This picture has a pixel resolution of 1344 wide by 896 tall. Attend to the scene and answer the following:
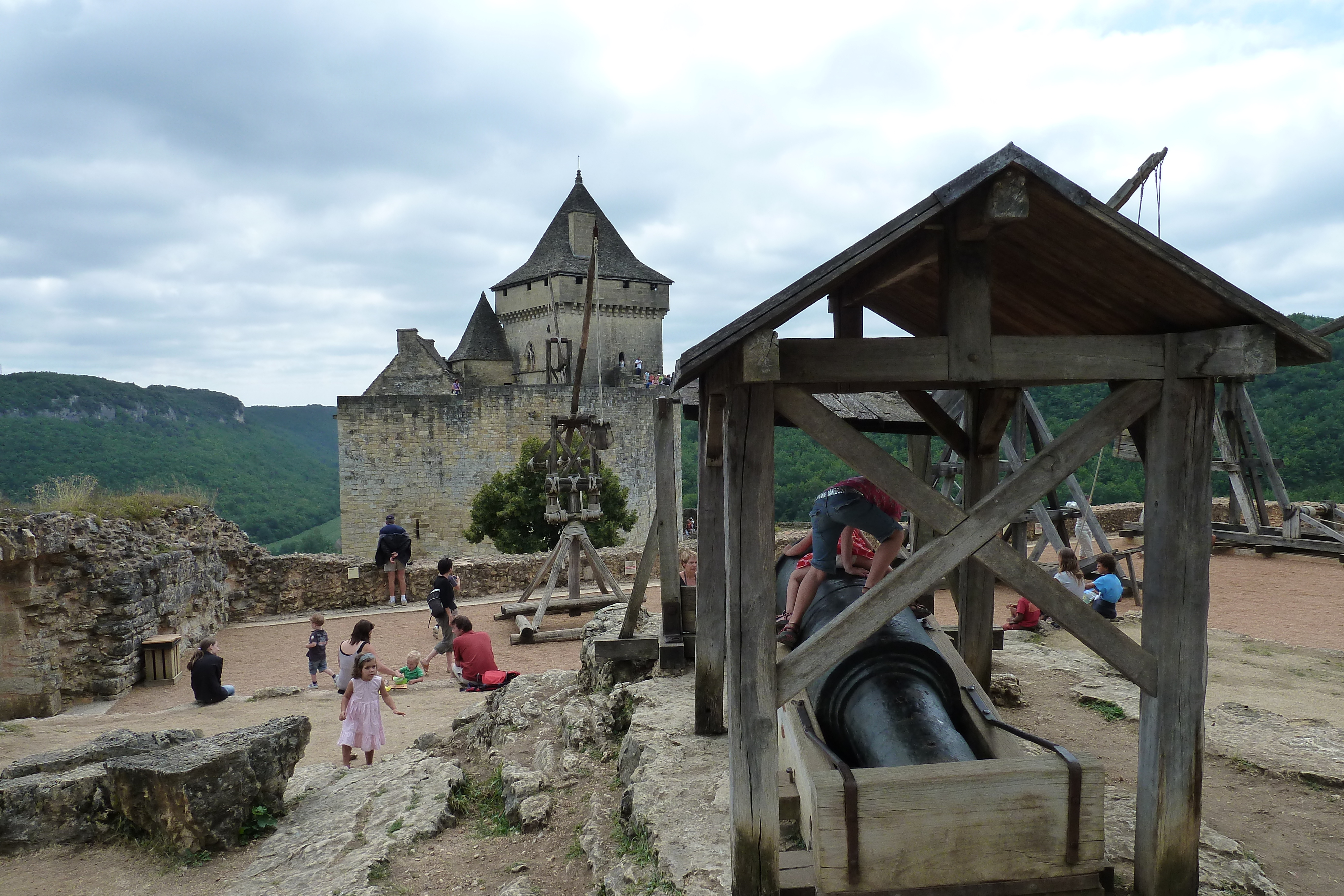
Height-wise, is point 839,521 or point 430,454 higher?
point 430,454

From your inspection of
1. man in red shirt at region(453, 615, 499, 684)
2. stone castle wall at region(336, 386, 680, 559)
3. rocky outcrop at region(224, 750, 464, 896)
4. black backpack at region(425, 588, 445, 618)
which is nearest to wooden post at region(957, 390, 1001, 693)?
rocky outcrop at region(224, 750, 464, 896)

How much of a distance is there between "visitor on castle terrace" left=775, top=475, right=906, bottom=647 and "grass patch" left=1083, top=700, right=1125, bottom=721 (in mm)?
1965

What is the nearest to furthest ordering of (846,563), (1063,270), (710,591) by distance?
(1063,270) → (710,591) → (846,563)

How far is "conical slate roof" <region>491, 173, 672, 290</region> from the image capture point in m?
36.6

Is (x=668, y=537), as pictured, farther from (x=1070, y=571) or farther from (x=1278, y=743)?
(x=1070, y=571)

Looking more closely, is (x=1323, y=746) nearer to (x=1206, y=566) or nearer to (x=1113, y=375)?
(x=1206, y=566)

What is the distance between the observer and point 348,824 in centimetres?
413

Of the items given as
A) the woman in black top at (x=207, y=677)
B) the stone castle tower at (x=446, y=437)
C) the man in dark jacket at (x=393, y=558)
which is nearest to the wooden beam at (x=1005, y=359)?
the woman in black top at (x=207, y=677)

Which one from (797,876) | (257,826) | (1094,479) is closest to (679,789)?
(797,876)

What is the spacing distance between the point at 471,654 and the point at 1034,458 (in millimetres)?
6153

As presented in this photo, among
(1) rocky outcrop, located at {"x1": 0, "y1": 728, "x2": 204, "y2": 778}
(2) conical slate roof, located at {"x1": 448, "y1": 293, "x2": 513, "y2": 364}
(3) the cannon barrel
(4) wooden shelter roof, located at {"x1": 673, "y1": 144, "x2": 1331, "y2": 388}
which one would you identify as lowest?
Result: (1) rocky outcrop, located at {"x1": 0, "y1": 728, "x2": 204, "y2": 778}

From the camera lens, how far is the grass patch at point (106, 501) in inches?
377

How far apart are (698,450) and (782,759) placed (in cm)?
144

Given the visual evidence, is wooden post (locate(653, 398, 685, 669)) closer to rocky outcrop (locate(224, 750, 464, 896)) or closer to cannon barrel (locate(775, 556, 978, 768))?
rocky outcrop (locate(224, 750, 464, 896))
